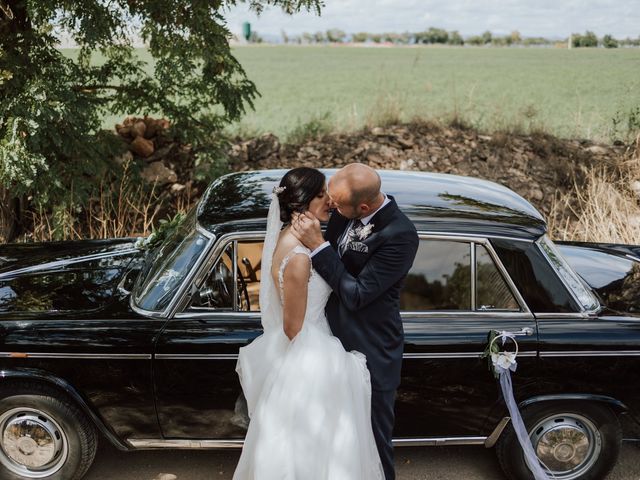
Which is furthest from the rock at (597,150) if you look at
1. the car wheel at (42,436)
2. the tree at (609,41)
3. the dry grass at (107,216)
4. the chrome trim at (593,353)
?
the tree at (609,41)

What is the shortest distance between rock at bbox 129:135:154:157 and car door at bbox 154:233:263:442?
6.60m

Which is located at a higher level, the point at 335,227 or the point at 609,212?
the point at 335,227

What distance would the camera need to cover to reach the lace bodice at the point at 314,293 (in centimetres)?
293

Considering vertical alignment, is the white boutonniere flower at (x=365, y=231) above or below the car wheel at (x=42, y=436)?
above

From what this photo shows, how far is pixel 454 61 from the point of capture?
37.0 m

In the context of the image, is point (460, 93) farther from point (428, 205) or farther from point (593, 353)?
point (593, 353)

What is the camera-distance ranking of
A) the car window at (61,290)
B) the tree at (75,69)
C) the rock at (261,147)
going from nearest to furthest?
the car window at (61,290), the tree at (75,69), the rock at (261,147)

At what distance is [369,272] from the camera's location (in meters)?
2.95

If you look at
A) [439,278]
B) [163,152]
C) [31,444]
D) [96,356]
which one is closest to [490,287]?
[439,278]

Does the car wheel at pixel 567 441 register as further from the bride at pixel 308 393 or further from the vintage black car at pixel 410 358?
the bride at pixel 308 393

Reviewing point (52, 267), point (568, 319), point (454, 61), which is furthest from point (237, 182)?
point (454, 61)

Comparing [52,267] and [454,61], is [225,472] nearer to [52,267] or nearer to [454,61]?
[52,267]

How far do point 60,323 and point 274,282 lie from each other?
1370mm

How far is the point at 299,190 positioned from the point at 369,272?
47 centimetres
